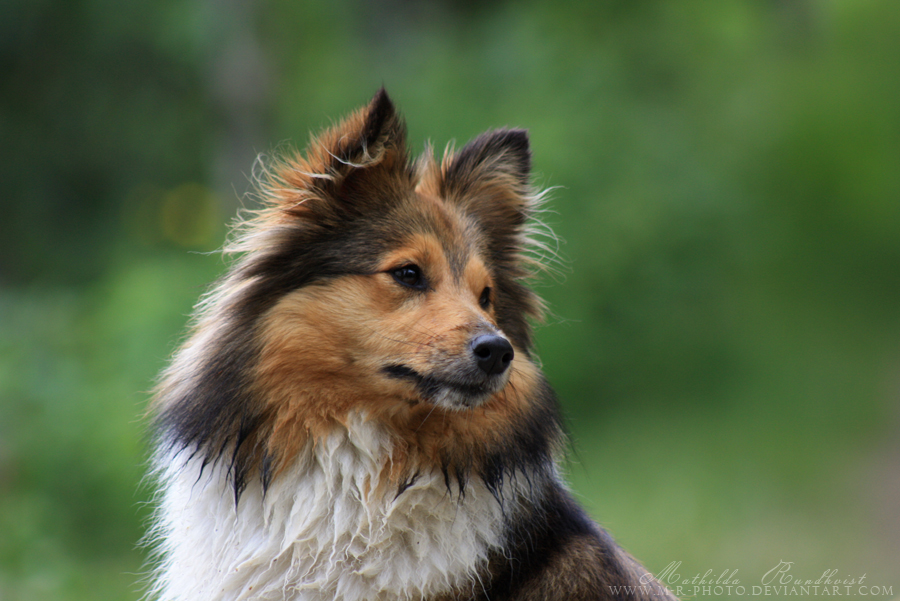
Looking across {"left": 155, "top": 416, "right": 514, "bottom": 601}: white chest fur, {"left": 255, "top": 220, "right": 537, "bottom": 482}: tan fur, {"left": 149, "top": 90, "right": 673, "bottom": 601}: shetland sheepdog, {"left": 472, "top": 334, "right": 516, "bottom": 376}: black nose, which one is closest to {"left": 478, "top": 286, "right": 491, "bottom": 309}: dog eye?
{"left": 149, "top": 90, "right": 673, "bottom": 601}: shetland sheepdog

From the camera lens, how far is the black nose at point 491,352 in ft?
9.53

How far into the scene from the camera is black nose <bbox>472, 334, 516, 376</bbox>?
2904mm

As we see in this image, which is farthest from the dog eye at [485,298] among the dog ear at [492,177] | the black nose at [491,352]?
the black nose at [491,352]

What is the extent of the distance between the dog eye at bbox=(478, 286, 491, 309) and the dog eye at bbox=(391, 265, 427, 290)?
316mm

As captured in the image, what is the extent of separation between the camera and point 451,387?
295 cm

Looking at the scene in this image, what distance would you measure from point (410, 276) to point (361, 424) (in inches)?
23.8

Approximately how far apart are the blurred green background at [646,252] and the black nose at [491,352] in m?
4.48

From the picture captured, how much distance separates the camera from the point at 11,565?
6016 millimetres

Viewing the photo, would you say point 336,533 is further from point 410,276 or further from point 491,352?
point 410,276

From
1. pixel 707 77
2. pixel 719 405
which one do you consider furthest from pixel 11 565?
pixel 707 77

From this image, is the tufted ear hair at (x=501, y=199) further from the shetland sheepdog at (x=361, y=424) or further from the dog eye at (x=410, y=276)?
the dog eye at (x=410, y=276)

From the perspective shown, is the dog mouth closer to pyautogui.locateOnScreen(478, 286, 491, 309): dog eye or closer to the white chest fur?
the white chest fur

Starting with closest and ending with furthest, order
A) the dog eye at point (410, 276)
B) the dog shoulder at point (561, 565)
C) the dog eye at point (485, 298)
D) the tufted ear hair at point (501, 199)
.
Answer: the dog shoulder at point (561, 565), the dog eye at point (410, 276), the dog eye at point (485, 298), the tufted ear hair at point (501, 199)

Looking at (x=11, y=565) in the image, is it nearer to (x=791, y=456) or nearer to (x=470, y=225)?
(x=470, y=225)
